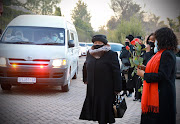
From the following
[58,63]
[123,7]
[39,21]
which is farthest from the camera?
[123,7]

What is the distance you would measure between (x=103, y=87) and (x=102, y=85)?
38 mm

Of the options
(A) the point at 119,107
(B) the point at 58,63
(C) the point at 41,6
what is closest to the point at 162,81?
(A) the point at 119,107

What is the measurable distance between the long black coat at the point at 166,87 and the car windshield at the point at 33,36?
6.15m

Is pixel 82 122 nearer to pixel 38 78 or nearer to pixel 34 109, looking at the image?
pixel 34 109

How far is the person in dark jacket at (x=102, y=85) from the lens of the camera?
4.73m

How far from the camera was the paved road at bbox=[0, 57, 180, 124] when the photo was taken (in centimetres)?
616

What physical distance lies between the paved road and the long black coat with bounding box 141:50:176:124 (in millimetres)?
2607

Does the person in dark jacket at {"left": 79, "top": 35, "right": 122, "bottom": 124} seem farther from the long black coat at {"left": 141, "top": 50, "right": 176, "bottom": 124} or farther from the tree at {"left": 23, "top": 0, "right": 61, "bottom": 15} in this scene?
the tree at {"left": 23, "top": 0, "right": 61, "bottom": 15}

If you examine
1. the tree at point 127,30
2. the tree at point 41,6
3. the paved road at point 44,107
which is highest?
the tree at point 41,6

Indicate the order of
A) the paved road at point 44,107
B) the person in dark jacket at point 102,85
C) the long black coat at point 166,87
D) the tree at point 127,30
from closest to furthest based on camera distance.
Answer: the long black coat at point 166,87, the person in dark jacket at point 102,85, the paved road at point 44,107, the tree at point 127,30

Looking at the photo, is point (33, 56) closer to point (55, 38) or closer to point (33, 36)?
point (33, 36)

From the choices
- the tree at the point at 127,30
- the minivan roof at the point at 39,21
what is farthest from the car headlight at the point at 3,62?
the tree at the point at 127,30

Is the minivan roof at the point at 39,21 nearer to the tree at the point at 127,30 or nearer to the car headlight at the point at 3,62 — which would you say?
the car headlight at the point at 3,62

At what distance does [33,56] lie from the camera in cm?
864
